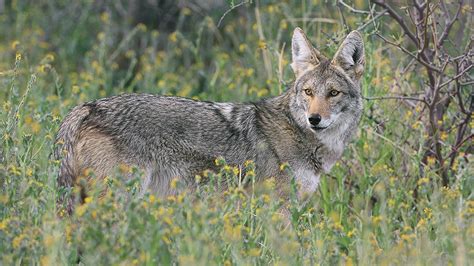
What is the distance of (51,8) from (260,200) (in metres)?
8.46

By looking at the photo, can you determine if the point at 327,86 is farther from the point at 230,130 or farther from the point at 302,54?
the point at 230,130

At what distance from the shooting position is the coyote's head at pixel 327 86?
255 inches

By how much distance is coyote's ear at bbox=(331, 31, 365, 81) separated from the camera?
263 inches

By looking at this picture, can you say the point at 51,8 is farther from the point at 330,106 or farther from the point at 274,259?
the point at 274,259

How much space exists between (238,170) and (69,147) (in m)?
1.15

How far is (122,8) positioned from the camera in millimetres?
12742

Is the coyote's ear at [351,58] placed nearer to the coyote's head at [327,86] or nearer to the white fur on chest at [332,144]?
the coyote's head at [327,86]

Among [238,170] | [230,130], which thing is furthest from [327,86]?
[238,170]

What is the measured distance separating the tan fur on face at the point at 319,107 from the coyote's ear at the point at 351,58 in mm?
395

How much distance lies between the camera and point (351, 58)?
6758mm

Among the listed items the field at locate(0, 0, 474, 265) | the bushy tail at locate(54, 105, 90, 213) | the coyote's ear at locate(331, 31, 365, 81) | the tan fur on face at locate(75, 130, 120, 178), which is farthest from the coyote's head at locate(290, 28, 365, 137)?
the bushy tail at locate(54, 105, 90, 213)

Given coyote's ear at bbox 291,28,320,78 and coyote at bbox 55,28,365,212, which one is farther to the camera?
coyote's ear at bbox 291,28,320,78

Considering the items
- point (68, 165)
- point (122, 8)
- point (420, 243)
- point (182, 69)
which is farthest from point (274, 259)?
point (122, 8)

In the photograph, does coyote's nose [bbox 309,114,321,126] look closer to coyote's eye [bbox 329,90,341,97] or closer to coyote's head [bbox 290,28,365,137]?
coyote's head [bbox 290,28,365,137]
